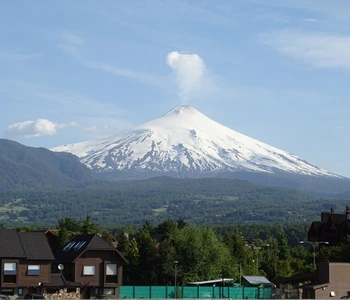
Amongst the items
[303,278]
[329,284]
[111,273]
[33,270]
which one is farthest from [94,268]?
[329,284]

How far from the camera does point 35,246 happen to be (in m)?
79.1

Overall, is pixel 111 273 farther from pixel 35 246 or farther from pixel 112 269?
pixel 35 246

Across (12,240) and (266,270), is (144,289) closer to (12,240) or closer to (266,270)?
(12,240)

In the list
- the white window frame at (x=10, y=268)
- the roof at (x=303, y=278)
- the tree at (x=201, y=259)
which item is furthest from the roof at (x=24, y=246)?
the roof at (x=303, y=278)

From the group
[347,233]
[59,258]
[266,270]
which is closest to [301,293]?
[59,258]

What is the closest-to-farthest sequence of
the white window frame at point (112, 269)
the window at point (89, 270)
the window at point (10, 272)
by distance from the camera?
the window at point (10, 272) → the window at point (89, 270) → the white window frame at point (112, 269)

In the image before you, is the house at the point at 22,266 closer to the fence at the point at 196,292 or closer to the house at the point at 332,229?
the fence at the point at 196,292

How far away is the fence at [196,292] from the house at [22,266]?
7.75m

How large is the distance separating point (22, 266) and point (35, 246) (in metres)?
2.57

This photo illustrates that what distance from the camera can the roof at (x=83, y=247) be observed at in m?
82.4

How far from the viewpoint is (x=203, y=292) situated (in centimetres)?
8225

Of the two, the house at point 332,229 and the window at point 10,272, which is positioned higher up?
the house at point 332,229

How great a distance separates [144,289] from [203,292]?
546 cm

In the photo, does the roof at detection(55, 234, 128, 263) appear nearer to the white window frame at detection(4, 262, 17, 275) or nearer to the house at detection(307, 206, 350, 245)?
the white window frame at detection(4, 262, 17, 275)
